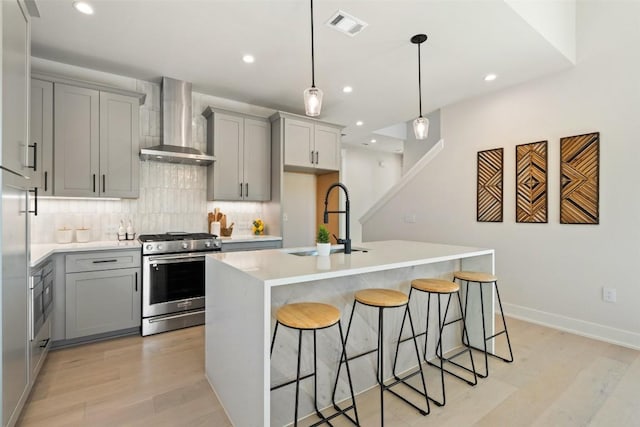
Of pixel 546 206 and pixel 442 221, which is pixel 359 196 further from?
pixel 546 206

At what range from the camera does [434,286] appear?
214 cm

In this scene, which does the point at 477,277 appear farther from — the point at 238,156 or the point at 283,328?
the point at 238,156

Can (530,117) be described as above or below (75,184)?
above

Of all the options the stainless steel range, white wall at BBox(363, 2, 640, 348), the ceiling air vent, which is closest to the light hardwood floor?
the stainless steel range

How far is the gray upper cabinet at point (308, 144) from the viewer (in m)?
4.08

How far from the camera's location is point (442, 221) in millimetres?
4328

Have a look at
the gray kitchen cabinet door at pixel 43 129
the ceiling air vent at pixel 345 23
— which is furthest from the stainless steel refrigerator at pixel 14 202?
the ceiling air vent at pixel 345 23

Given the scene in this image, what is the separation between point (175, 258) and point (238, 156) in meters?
1.48

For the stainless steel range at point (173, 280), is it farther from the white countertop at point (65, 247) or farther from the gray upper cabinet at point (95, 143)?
the gray upper cabinet at point (95, 143)

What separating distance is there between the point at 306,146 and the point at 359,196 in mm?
3551

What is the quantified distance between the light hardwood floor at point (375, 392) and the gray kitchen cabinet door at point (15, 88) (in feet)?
4.86

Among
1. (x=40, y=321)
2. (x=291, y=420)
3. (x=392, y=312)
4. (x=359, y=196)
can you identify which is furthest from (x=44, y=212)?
(x=359, y=196)

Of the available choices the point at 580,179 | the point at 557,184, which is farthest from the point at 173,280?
the point at 580,179

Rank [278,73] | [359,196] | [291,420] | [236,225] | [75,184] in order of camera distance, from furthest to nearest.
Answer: [359,196] → [236,225] → [278,73] → [75,184] → [291,420]
